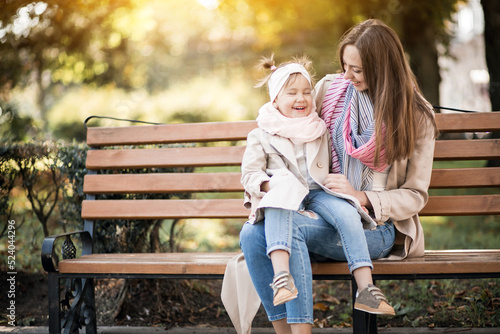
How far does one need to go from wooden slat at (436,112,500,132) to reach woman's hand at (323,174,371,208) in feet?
3.05

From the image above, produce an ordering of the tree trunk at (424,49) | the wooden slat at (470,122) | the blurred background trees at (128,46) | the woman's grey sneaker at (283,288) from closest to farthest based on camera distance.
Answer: the woman's grey sneaker at (283,288) → the wooden slat at (470,122) → the blurred background trees at (128,46) → the tree trunk at (424,49)

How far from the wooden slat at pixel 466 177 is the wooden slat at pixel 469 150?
9 cm

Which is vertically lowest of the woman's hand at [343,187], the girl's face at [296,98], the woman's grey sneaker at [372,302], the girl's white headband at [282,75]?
the woman's grey sneaker at [372,302]

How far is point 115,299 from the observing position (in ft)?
12.6

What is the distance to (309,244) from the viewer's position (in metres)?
2.59

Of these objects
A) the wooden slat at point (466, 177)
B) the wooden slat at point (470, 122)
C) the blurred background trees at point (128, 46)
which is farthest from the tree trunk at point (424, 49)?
the wooden slat at point (466, 177)

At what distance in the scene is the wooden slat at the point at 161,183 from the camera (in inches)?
133

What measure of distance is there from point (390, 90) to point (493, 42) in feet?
12.7

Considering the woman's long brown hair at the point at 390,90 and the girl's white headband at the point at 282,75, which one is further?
the girl's white headband at the point at 282,75

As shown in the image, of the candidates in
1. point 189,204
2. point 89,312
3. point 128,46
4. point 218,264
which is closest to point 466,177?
point 218,264

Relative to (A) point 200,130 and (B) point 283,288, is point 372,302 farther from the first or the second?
(A) point 200,130

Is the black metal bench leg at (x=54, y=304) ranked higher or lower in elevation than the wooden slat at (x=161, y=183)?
lower

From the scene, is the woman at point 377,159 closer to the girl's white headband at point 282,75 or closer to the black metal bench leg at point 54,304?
the girl's white headband at point 282,75

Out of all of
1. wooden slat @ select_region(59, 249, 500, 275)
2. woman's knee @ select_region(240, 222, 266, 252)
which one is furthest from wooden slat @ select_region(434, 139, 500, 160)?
woman's knee @ select_region(240, 222, 266, 252)
